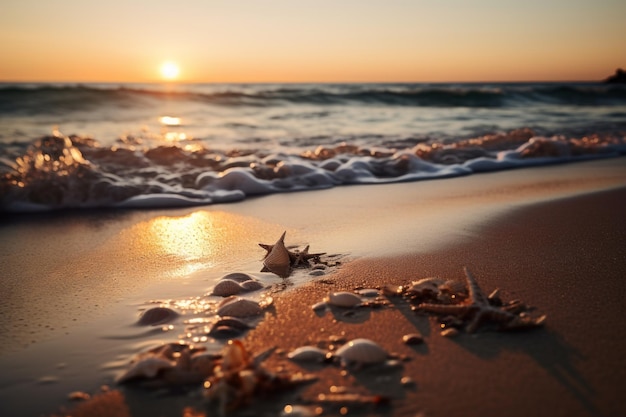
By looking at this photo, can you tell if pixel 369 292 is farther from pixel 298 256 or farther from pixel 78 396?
pixel 78 396

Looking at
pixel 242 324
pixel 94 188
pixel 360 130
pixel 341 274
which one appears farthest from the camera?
pixel 360 130

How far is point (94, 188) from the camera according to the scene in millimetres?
5629

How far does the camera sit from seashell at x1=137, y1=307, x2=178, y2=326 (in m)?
2.56

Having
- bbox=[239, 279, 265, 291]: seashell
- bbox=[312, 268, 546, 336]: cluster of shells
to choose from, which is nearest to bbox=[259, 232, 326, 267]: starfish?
bbox=[239, 279, 265, 291]: seashell

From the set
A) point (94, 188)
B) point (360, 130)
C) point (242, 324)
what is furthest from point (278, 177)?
point (360, 130)

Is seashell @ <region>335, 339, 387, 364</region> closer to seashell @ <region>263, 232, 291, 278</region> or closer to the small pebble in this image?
the small pebble

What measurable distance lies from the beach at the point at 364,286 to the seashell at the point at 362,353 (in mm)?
67

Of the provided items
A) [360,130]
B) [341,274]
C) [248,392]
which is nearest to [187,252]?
[341,274]

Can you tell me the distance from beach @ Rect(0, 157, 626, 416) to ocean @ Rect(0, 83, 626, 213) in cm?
51

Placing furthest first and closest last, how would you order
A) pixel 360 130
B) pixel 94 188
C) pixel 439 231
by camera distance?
1. pixel 360 130
2. pixel 94 188
3. pixel 439 231

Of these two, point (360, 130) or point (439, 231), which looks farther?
point (360, 130)

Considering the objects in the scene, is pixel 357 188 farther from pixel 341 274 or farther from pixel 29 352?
pixel 29 352

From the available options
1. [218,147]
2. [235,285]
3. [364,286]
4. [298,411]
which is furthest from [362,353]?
[218,147]

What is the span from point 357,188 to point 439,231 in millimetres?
2200
